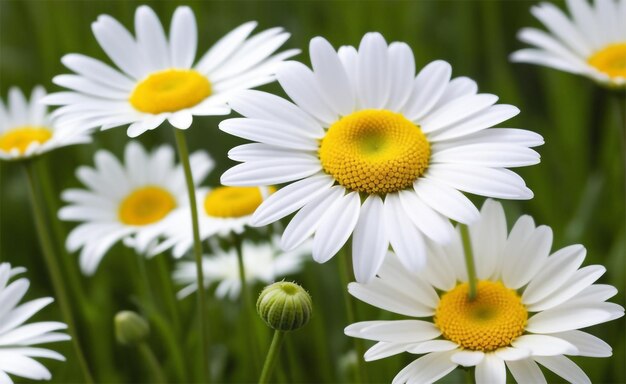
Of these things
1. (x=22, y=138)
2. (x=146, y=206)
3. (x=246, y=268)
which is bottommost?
(x=246, y=268)

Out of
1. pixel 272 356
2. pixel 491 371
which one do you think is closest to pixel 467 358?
pixel 491 371

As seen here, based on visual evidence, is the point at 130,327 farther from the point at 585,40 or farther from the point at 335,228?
the point at 585,40

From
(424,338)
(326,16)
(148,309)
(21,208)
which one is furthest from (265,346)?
(326,16)

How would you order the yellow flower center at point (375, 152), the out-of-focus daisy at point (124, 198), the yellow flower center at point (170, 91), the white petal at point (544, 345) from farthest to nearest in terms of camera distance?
the out-of-focus daisy at point (124, 198) → the yellow flower center at point (170, 91) → the yellow flower center at point (375, 152) → the white petal at point (544, 345)

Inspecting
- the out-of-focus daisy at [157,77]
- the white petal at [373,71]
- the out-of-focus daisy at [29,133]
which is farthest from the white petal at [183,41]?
the white petal at [373,71]

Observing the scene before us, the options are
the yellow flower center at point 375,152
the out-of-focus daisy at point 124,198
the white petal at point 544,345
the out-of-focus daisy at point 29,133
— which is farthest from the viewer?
the out-of-focus daisy at point 124,198

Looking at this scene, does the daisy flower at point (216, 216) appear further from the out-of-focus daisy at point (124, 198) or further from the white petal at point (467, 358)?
the white petal at point (467, 358)

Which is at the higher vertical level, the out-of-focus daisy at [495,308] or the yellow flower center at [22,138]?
the yellow flower center at [22,138]

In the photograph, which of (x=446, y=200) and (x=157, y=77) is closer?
(x=446, y=200)
